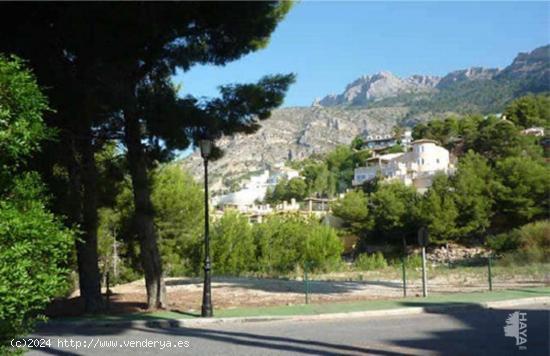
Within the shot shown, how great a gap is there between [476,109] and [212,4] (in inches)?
7553

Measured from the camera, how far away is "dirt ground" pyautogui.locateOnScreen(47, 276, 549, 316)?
16641mm

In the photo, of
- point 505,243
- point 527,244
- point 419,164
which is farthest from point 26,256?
point 419,164

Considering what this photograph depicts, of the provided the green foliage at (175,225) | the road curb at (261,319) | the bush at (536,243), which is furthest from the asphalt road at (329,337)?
the green foliage at (175,225)

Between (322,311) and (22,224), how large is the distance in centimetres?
1033

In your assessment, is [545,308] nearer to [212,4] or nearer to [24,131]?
[212,4]

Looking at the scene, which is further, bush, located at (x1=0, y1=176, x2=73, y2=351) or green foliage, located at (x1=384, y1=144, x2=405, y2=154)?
green foliage, located at (x1=384, y1=144, x2=405, y2=154)

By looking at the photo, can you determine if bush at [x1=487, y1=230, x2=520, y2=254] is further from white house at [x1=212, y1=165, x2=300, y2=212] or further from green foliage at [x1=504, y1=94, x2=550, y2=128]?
white house at [x1=212, y1=165, x2=300, y2=212]

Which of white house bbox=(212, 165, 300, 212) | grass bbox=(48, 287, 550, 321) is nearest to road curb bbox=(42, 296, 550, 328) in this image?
grass bbox=(48, 287, 550, 321)

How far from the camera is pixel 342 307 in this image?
14.8 m

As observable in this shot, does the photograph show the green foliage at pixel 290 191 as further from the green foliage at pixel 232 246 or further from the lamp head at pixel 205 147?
the lamp head at pixel 205 147

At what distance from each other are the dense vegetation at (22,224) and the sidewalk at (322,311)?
8.16 m

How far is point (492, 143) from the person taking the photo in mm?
80062

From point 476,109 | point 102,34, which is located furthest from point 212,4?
point 476,109

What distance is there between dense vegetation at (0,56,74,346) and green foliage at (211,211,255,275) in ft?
128
